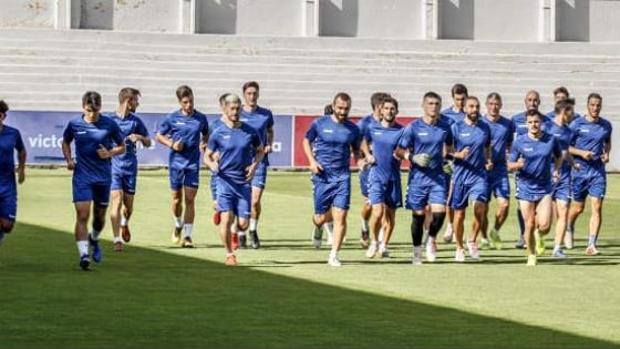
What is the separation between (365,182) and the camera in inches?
1088

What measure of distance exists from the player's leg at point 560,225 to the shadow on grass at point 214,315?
13.1 feet

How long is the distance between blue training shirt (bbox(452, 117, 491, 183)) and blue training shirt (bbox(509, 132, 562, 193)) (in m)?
0.70

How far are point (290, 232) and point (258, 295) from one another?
10.6 m

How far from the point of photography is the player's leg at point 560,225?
2528 centimetres

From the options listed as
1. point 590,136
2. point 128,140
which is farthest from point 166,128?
point 590,136

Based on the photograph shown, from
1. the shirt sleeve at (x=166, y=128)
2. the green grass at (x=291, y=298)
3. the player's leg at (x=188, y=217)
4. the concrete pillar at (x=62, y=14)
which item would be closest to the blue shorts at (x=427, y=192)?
the green grass at (x=291, y=298)

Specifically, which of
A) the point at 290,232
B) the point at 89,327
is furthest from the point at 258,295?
the point at 290,232

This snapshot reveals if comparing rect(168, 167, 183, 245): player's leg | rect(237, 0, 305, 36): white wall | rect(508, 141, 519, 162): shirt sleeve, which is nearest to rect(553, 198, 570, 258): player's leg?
rect(508, 141, 519, 162): shirt sleeve

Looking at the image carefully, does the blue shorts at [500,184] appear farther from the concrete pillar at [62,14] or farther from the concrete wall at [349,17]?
the concrete wall at [349,17]

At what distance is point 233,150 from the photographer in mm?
23156

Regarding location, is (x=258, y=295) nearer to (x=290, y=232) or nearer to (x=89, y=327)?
(x=89, y=327)

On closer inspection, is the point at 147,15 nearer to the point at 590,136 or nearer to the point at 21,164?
the point at 590,136

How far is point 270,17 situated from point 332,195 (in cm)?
3944

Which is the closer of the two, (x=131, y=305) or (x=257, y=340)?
(x=257, y=340)
